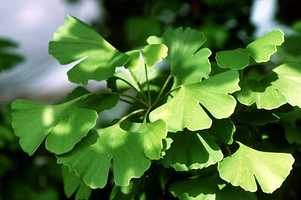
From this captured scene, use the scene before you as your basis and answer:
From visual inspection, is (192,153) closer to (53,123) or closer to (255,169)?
(255,169)

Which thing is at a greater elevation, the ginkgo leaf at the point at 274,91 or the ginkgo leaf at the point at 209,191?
the ginkgo leaf at the point at 274,91

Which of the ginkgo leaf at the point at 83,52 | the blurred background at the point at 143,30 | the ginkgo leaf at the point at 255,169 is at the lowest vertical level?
the blurred background at the point at 143,30

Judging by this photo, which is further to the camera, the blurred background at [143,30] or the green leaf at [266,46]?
the blurred background at [143,30]

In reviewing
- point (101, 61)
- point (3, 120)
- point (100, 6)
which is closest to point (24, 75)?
point (100, 6)

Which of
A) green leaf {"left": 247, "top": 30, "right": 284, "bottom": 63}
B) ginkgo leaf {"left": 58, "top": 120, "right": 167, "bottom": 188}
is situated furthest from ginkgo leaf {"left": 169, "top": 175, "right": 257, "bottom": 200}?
green leaf {"left": 247, "top": 30, "right": 284, "bottom": 63}

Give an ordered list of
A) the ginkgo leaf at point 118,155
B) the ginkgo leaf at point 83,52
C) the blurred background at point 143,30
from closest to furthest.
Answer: the ginkgo leaf at point 118,155
the ginkgo leaf at point 83,52
the blurred background at point 143,30

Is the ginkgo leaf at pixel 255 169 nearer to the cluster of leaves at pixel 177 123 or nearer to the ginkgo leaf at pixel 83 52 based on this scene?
the cluster of leaves at pixel 177 123

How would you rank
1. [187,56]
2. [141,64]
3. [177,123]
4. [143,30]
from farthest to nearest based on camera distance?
1. [143,30]
2. [141,64]
3. [187,56]
4. [177,123]

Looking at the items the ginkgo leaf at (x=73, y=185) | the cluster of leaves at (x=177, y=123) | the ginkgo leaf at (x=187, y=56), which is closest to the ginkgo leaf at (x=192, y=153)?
the cluster of leaves at (x=177, y=123)

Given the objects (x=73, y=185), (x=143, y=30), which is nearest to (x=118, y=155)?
(x=73, y=185)
